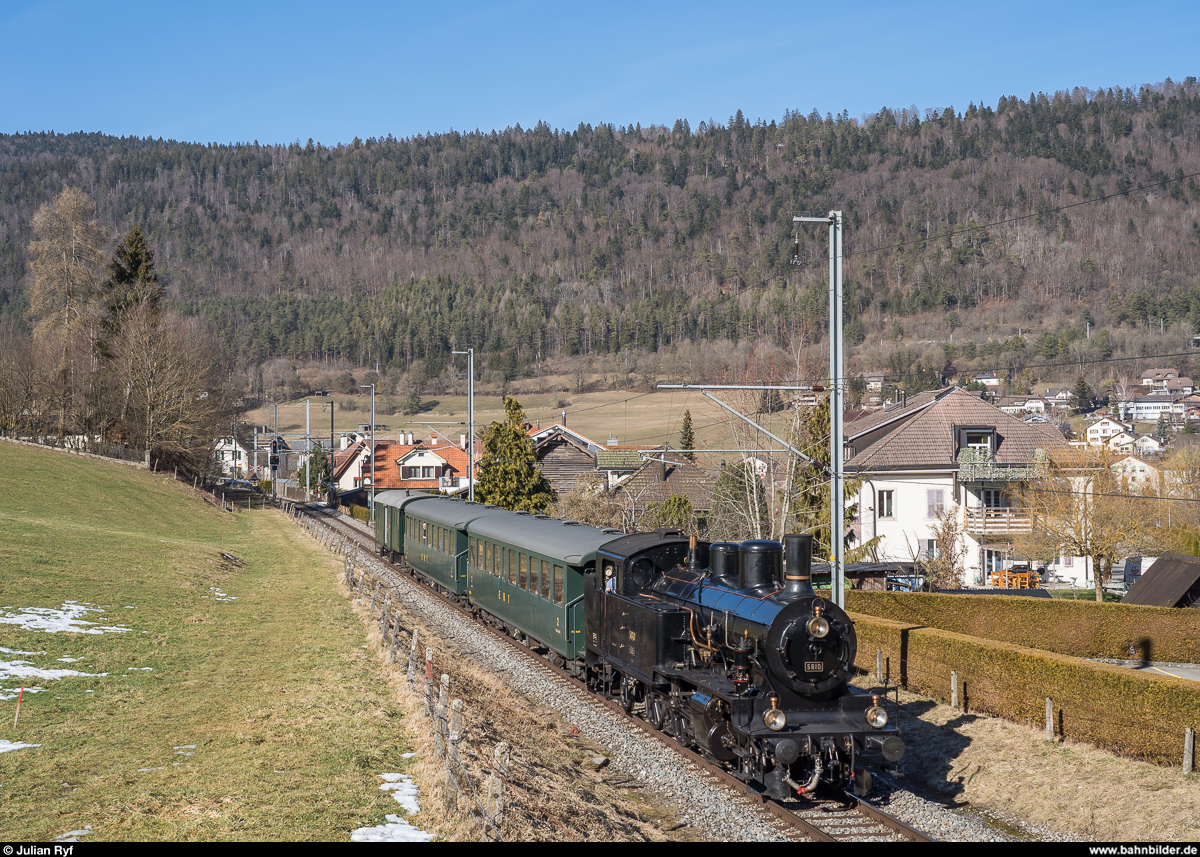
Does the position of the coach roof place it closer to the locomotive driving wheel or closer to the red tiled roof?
the locomotive driving wheel

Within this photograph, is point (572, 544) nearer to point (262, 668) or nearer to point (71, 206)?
point (262, 668)

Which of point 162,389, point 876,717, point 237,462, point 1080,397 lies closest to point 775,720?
point 876,717

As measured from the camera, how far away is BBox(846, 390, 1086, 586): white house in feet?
147

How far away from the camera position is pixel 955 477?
46062 millimetres

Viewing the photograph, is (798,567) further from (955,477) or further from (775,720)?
(955,477)

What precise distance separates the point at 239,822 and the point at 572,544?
11.6 m

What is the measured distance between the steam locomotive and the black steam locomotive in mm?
21

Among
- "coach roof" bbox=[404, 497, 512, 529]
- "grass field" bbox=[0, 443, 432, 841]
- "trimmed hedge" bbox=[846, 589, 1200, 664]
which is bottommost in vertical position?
"trimmed hedge" bbox=[846, 589, 1200, 664]

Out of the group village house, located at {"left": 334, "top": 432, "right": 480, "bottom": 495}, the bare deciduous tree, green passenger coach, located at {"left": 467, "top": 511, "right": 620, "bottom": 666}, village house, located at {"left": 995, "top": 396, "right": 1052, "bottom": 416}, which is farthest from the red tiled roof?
village house, located at {"left": 995, "top": 396, "right": 1052, "bottom": 416}

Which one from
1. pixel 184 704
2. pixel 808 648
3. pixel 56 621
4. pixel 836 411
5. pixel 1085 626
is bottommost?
pixel 1085 626

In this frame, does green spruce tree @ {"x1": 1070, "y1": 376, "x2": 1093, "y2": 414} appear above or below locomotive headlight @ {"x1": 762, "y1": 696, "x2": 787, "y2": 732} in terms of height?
above

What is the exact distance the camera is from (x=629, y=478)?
60844 millimetres

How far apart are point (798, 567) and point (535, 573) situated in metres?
10.3

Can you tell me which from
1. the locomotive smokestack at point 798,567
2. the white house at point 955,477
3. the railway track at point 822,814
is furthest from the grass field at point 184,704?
the white house at point 955,477
